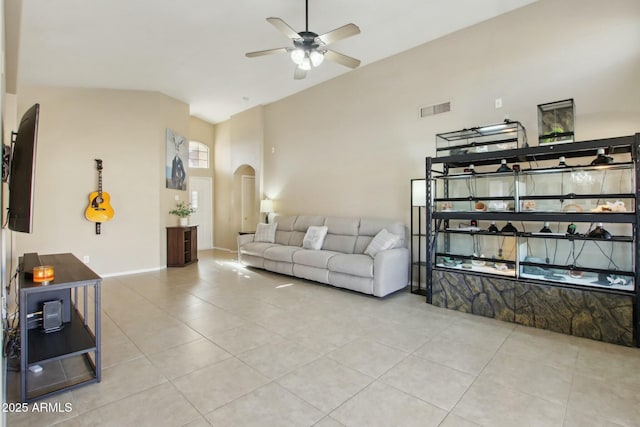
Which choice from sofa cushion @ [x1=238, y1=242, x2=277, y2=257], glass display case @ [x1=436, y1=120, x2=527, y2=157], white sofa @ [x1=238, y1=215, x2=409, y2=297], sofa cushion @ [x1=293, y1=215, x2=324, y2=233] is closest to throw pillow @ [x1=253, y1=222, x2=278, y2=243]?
white sofa @ [x1=238, y1=215, x2=409, y2=297]

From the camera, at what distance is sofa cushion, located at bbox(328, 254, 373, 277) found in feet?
13.7

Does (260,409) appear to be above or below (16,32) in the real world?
below

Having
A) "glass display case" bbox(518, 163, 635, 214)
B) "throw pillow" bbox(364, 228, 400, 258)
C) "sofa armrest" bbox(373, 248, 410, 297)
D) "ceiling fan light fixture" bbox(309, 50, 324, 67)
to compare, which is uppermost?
"ceiling fan light fixture" bbox(309, 50, 324, 67)

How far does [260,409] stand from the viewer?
1.95m

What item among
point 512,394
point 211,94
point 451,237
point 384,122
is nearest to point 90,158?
point 211,94

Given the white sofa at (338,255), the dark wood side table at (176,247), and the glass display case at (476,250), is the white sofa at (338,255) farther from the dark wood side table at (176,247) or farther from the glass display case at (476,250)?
the dark wood side table at (176,247)

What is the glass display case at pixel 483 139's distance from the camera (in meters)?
3.67

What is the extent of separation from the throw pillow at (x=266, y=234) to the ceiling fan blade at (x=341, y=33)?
3.84 m

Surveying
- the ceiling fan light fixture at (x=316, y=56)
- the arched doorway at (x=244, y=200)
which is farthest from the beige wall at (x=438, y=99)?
the ceiling fan light fixture at (x=316, y=56)

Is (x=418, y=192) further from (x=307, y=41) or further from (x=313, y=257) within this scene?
(x=307, y=41)

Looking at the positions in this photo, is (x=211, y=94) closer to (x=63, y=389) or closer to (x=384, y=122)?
(x=384, y=122)

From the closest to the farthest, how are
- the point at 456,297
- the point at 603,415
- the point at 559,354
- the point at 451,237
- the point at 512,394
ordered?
the point at 603,415 → the point at 512,394 → the point at 559,354 → the point at 456,297 → the point at 451,237

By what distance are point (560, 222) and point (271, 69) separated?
4.64 metres

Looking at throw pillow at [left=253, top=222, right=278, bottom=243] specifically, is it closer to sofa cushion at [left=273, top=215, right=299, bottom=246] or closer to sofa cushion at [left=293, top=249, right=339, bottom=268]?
sofa cushion at [left=273, top=215, right=299, bottom=246]
